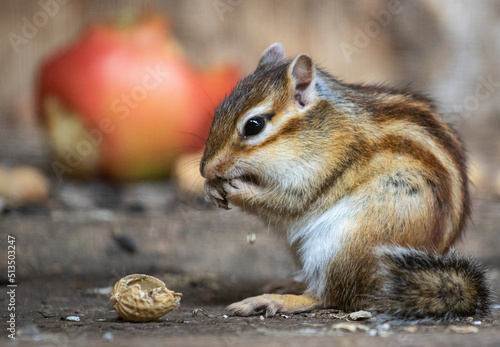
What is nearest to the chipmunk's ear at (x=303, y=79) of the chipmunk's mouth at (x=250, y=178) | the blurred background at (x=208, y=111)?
the chipmunk's mouth at (x=250, y=178)

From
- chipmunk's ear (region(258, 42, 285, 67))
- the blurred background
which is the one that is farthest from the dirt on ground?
chipmunk's ear (region(258, 42, 285, 67))

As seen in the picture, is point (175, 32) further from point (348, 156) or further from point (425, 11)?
point (348, 156)

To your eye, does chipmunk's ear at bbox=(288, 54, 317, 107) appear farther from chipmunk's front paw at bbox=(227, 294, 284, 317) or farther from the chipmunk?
chipmunk's front paw at bbox=(227, 294, 284, 317)

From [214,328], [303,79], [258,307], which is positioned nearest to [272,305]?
[258,307]

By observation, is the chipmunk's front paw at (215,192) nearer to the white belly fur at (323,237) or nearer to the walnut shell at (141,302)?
the white belly fur at (323,237)

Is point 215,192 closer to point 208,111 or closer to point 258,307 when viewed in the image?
point 258,307

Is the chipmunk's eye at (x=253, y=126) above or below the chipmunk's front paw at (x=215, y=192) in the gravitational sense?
above
